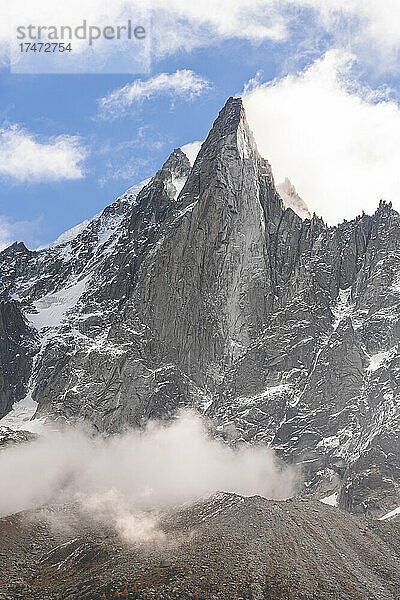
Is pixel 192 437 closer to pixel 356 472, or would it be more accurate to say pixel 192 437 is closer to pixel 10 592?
pixel 356 472

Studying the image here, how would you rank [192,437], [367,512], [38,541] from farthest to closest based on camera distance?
[192,437], [367,512], [38,541]

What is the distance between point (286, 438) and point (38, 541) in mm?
83652

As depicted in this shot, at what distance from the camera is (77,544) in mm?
102875

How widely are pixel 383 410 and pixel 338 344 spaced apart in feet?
109

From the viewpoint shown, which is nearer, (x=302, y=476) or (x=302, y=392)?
(x=302, y=476)

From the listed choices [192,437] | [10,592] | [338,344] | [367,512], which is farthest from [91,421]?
[10,592]

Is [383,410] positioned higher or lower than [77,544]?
higher

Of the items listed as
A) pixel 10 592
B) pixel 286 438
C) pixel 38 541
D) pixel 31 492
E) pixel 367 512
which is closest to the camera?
pixel 10 592

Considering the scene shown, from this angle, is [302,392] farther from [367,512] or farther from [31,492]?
[31,492]

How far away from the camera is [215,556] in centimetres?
8762

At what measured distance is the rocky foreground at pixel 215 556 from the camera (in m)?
76.4

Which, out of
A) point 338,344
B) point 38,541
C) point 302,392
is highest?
point 338,344

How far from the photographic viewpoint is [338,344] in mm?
193500

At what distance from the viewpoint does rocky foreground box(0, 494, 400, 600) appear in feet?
251
